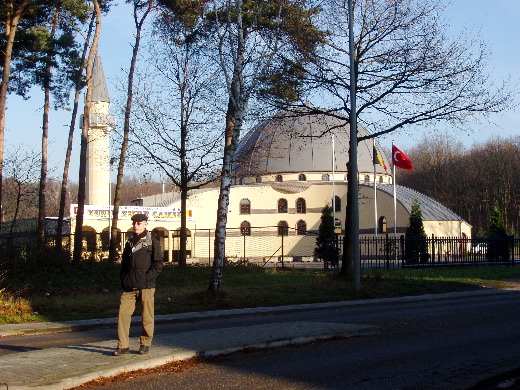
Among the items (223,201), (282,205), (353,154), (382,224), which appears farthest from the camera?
(282,205)

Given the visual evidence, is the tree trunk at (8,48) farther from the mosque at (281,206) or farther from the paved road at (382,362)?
the mosque at (281,206)

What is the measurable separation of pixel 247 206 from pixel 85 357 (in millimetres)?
64916

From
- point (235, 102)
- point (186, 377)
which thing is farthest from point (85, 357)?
point (235, 102)

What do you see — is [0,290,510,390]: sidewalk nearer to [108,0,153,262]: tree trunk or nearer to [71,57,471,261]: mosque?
[108,0,153,262]: tree trunk

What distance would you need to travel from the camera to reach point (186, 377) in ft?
25.8

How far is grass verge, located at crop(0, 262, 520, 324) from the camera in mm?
16484

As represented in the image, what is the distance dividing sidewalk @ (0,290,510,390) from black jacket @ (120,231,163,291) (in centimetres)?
93

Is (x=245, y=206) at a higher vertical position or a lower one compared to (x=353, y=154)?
higher

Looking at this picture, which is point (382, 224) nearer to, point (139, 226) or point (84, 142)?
point (84, 142)

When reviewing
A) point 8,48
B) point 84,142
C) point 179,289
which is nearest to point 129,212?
point 84,142

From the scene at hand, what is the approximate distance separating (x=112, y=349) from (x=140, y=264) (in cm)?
139

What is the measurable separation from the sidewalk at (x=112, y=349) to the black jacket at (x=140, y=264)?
93 centimetres

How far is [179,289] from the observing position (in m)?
20.6

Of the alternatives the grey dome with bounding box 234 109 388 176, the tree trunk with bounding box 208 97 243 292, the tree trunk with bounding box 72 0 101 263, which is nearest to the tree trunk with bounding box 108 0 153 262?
the tree trunk with bounding box 72 0 101 263
